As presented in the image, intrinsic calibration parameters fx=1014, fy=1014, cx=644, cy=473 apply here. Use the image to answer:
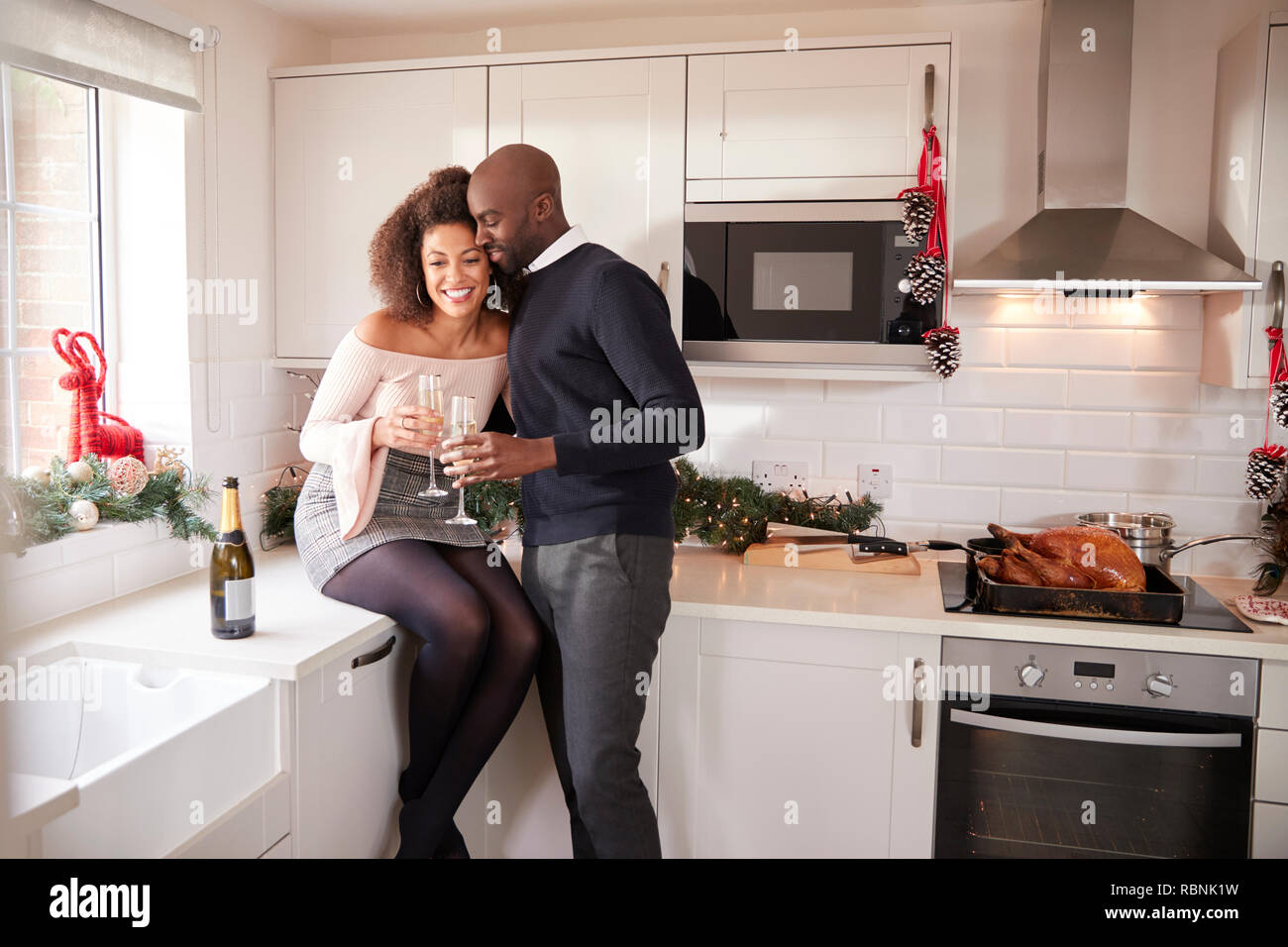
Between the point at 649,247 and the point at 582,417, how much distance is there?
689mm

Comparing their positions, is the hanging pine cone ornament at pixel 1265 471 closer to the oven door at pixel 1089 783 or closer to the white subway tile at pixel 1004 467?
the white subway tile at pixel 1004 467

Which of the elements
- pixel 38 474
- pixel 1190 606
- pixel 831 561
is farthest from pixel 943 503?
pixel 38 474

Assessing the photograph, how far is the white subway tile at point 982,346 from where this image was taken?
2451 mm

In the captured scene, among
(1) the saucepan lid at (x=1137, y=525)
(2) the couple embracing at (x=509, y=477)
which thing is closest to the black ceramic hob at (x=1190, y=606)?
(1) the saucepan lid at (x=1137, y=525)

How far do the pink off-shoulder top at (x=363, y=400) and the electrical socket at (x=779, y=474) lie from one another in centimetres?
83

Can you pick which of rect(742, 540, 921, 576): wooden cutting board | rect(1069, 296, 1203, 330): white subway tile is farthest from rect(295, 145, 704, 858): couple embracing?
rect(1069, 296, 1203, 330): white subway tile

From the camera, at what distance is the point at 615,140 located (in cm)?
229

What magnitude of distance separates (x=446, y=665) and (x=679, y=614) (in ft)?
1.59

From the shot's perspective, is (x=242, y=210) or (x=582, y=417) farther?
(x=242, y=210)

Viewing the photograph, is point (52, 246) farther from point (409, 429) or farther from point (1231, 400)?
point (1231, 400)

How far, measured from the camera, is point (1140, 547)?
2264mm

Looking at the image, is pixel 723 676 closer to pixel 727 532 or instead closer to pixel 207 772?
pixel 727 532

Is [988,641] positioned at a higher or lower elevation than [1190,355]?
lower

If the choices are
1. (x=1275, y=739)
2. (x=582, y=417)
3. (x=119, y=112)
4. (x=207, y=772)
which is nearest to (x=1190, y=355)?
(x=1275, y=739)
